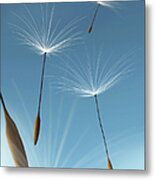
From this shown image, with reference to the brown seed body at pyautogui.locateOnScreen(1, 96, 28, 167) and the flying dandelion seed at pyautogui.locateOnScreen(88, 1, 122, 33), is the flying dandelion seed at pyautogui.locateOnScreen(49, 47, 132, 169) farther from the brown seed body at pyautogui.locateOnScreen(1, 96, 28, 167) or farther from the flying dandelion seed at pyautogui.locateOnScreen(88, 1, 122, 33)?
the brown seed body at pyautogui.locateOnScreen(1, 96, 28, 167)

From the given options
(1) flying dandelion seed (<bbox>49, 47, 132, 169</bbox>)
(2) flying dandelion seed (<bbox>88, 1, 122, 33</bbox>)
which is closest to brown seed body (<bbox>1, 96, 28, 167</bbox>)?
(1) flying dandelion seed (<bbox>49, 47, 132, 169</bbox>)

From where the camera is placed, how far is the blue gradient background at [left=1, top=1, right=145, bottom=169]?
1.55m

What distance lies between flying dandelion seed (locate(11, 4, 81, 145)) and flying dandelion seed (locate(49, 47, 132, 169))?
78 mm

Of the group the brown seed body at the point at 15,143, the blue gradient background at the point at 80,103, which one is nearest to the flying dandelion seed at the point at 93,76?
the blue gradient background at the point at 80,103

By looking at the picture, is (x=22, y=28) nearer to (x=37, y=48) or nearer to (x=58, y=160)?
(x=37, y=48)

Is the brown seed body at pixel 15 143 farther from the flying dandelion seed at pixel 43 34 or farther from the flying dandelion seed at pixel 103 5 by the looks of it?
the flying dandelion seed at pixel 103 5

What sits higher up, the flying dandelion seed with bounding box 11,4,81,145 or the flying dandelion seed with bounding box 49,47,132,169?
the flying dandelion seed with bounding box 11,4,81,145

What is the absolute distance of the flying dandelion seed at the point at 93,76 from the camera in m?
1.56

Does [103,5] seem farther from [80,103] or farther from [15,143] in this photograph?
[15,143]

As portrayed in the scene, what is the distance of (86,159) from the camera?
1.57m

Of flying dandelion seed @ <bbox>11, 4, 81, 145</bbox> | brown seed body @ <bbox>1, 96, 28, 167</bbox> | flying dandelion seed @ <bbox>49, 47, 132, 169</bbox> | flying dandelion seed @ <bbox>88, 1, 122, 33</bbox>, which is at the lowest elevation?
brown seed body @ <bbox>1, 96, 28, 167</bbox>

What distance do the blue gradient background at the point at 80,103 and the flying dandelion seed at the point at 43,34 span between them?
0.07 feet

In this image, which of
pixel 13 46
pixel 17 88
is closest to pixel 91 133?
pixel 17 88

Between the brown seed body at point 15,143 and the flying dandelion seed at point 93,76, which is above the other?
the flying dandelion seed at point 93,76
